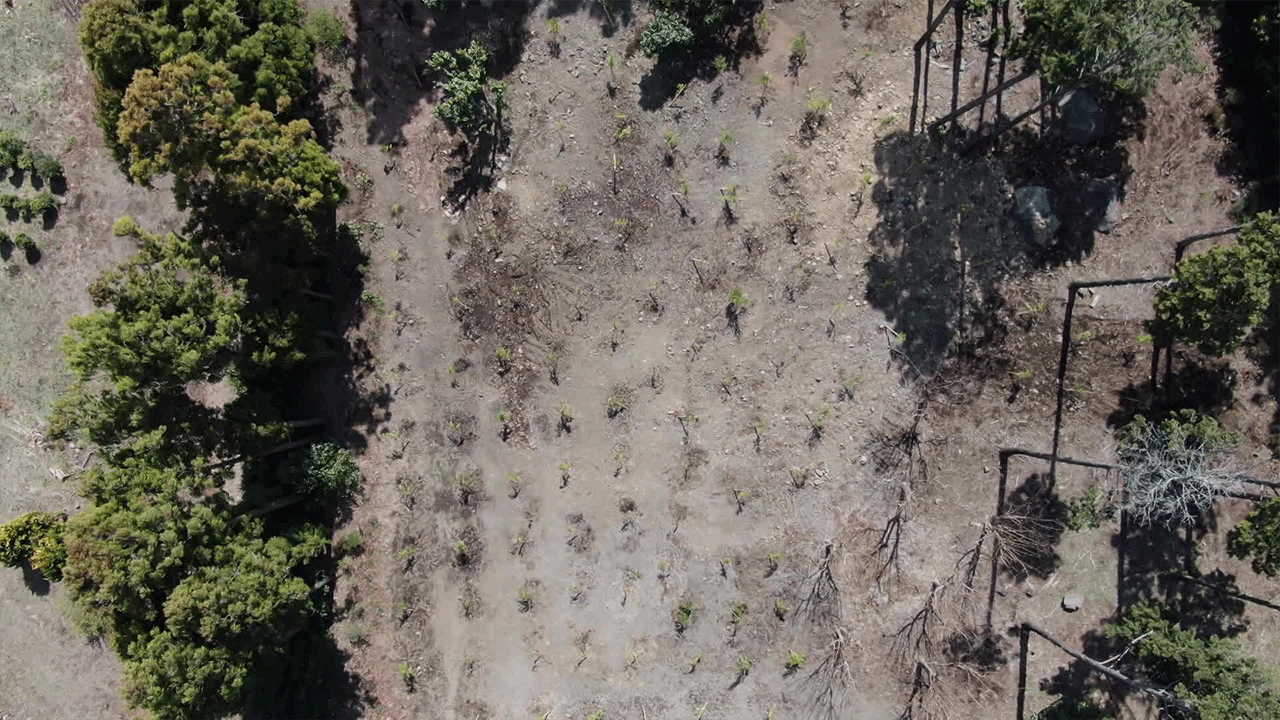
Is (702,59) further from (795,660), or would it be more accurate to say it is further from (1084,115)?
(795,660)

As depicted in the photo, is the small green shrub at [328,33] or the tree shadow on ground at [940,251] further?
the small green shrub at [328,33]

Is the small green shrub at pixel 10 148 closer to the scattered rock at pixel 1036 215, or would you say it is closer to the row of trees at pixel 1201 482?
the scattered rock at pixel 1036 215

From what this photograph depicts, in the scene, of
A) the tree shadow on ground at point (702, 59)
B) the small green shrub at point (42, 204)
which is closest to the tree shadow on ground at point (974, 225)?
the tree shadow on ground at point (702, 59)

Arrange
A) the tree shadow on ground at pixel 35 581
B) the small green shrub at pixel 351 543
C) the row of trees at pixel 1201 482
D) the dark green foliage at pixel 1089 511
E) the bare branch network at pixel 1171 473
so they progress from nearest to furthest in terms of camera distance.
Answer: the row of trees at pixel 1201 482
the bare branch network at pixel 1171 473
the dark green foliage at pixel 1089 511
the small green shrub at pixel 351 543
the tree shadow on ground at pixel 35 581

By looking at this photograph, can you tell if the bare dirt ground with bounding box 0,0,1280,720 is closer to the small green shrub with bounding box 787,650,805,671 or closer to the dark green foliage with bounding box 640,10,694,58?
the small green shrub with bounding box 787,650,805,671

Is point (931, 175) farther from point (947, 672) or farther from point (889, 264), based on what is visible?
point (947, 672)

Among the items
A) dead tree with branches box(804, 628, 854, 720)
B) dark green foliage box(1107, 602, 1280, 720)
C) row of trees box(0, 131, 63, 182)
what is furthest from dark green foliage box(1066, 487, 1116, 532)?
row of trees box(0, 131, 63, 182)
